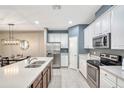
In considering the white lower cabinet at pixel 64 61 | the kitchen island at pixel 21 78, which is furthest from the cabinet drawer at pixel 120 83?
the white lower cabinet at pixel 64 61

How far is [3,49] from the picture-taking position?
10.4 m

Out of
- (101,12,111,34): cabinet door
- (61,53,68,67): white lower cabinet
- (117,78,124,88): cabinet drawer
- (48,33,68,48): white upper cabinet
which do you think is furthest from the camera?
(48,33,68,48): white upper cabinet

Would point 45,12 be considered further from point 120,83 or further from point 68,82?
point 120,83

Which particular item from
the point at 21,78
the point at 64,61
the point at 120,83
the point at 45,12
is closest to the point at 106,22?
the point at 120,83

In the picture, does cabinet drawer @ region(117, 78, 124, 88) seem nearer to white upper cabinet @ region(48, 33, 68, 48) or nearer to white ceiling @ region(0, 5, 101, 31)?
A: white ceiling @ region(0, 5, 101, 31)

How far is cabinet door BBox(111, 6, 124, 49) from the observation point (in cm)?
268

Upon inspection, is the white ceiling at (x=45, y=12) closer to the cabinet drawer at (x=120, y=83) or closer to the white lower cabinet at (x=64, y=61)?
the cabinet drawer at (x=120, y=83)

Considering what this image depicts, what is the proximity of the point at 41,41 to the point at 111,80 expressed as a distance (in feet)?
27.5

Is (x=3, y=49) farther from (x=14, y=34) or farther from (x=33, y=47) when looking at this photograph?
A: (x=33, y=47)

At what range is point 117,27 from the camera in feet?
9.53

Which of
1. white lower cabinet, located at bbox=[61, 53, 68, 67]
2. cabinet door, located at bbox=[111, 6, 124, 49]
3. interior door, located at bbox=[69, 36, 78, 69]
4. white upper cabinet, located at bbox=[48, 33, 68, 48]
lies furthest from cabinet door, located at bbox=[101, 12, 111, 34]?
white upper cabinet, located at bbox=[48, 33, 68, 48]

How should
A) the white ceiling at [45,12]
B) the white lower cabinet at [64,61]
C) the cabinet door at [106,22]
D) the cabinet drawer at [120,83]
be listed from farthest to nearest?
the white lower cabinet at [64,61] < the white ceiling at [45,12] < the cabinet door at [106,22] < the cabinet drawer at [120,83]

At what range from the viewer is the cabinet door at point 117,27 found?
8.80ft
